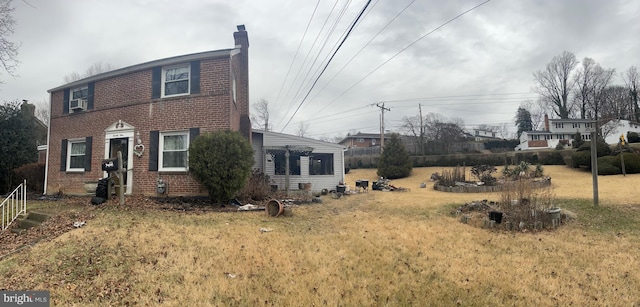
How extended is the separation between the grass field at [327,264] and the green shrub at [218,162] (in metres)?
2.19

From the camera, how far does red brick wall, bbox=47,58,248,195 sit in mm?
11227

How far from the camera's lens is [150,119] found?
38.5ft

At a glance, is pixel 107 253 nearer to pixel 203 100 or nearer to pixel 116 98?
pixel 203 100

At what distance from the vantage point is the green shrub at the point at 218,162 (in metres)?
9.64

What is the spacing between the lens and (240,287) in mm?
3896

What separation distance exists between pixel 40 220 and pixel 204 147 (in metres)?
4.32

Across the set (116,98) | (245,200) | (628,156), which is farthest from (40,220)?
(628,156)

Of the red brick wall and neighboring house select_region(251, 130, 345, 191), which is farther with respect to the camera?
neighboring house select_region(251, 130, 345, 191)

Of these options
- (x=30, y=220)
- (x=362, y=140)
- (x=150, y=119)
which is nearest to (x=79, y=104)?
(x=150, y=119)

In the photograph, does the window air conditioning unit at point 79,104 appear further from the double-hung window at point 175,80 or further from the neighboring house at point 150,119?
the double-hung window at point 175,80

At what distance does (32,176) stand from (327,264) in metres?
17.0

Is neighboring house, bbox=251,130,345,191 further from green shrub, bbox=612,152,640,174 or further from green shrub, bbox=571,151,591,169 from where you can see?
green shrub, bbox=571,151,591,169

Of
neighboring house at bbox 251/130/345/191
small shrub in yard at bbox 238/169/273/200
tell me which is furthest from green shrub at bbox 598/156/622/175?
small shrub in yard at bbox 238/169/273/200

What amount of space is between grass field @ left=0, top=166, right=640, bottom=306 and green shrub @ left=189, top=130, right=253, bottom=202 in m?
2.19
